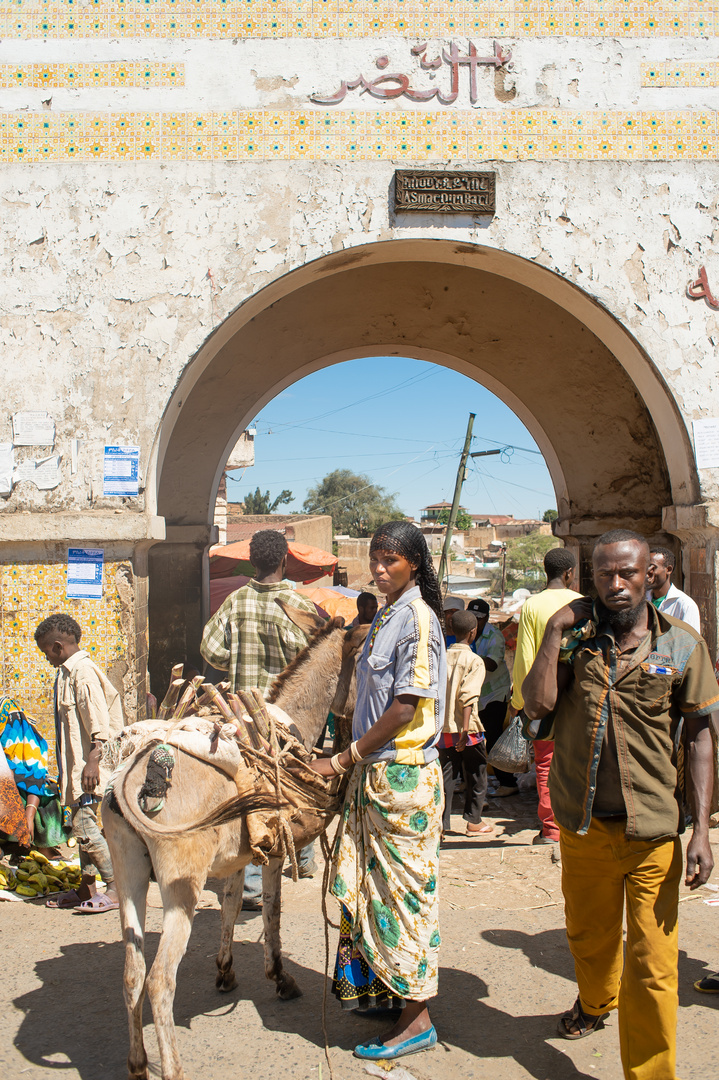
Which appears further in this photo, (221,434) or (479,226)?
(221,434)

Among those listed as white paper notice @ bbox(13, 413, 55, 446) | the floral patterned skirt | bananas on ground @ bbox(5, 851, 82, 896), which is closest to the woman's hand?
the floral patterned skirt

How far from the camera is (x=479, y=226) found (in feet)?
16.3

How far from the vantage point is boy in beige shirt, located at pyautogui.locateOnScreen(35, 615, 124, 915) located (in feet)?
12.4

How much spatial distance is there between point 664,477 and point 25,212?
5845mm

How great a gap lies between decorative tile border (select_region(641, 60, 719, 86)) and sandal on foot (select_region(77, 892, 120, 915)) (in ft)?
18.9

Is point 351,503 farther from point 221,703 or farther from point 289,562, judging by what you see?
point 221,703

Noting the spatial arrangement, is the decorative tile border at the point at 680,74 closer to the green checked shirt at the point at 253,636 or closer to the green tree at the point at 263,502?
the green checked shirt at the point at 253,636

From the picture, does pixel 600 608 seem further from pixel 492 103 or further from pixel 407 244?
pixel 492 103

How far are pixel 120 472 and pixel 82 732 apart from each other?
169 cm

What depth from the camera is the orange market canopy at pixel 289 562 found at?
582 inches

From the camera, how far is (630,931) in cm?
237

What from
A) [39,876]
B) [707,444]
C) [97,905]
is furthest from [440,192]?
[39,876]

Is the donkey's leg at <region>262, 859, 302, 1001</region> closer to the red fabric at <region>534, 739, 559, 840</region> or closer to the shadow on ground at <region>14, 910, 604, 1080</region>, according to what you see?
the shadow on ground at <region>14, 910, 604, 1080</region>

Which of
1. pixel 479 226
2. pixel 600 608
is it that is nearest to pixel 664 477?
pixel 479 226
